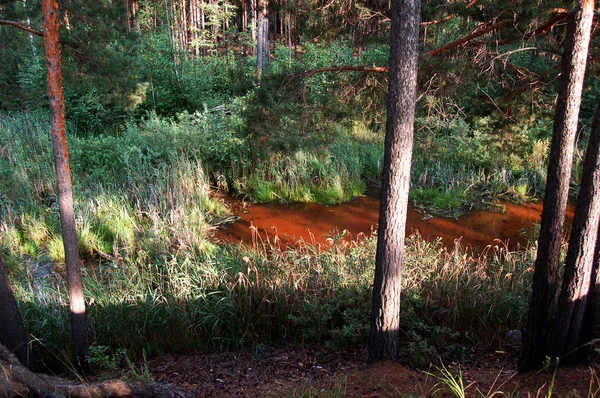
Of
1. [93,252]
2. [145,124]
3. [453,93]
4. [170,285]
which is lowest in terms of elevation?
[93,252]

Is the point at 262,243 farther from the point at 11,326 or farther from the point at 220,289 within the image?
the point at 11,326

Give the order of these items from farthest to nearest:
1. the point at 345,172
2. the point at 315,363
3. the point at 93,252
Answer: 1. the point at 345,172
2. the point at 93,252
3. the point at 315,363

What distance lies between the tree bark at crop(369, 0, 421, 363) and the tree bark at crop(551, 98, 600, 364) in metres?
1.27

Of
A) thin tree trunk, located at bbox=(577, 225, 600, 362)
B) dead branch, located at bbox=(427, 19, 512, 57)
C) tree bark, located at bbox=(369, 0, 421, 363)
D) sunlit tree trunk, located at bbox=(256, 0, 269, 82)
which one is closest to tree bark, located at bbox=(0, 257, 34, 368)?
tree bark, located at bbox=(369, 0, 421, 363)

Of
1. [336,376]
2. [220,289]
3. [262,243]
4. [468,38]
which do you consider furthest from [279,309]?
A: [468,38]

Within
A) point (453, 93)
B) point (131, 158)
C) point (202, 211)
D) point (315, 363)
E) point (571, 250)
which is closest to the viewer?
point (571, 250)

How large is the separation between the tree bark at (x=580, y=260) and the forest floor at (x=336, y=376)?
27 centimetres

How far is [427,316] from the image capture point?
5.27m

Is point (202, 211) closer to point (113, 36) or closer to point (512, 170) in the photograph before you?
point (113, 36)

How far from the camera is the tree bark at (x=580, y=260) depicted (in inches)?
131

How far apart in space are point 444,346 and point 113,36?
210 inches

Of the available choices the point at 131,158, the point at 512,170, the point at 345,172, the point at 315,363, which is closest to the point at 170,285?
the point at 315,363

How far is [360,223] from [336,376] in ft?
19.6

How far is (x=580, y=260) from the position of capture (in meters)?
3.47
